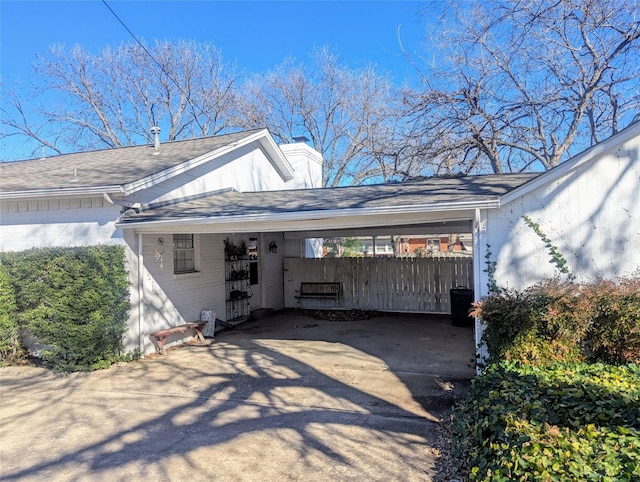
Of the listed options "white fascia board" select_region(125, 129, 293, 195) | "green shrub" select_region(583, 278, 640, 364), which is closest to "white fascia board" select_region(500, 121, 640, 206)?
"green shrub" select_region(583, 278, 640, 364)

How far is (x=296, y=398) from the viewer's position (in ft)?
18.4

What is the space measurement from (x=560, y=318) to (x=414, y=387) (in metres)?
2.20

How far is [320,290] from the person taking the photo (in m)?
14.0

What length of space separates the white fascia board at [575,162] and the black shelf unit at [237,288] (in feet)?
25.0

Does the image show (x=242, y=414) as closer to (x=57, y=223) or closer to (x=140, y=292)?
(x=140, y=292)

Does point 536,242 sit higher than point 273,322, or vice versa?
point 536,242

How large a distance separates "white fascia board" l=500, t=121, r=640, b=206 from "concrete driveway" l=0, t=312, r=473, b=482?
2804mm

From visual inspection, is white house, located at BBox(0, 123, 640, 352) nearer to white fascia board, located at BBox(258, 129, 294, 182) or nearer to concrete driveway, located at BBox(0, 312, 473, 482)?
white fascia board, located at BBox(258, 129, 294, 182)

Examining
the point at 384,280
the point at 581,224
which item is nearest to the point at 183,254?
the point at 384,280

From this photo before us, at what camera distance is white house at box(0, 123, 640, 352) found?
5.53 metres

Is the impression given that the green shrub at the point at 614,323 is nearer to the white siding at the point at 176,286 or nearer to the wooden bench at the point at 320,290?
the white siding at the point at 176,286

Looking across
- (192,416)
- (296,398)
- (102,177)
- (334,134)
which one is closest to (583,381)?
(296,398)

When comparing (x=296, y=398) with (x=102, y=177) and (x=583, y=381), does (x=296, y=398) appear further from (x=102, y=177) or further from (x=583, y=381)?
(x=102, y=177)

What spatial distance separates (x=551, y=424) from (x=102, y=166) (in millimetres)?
9734
